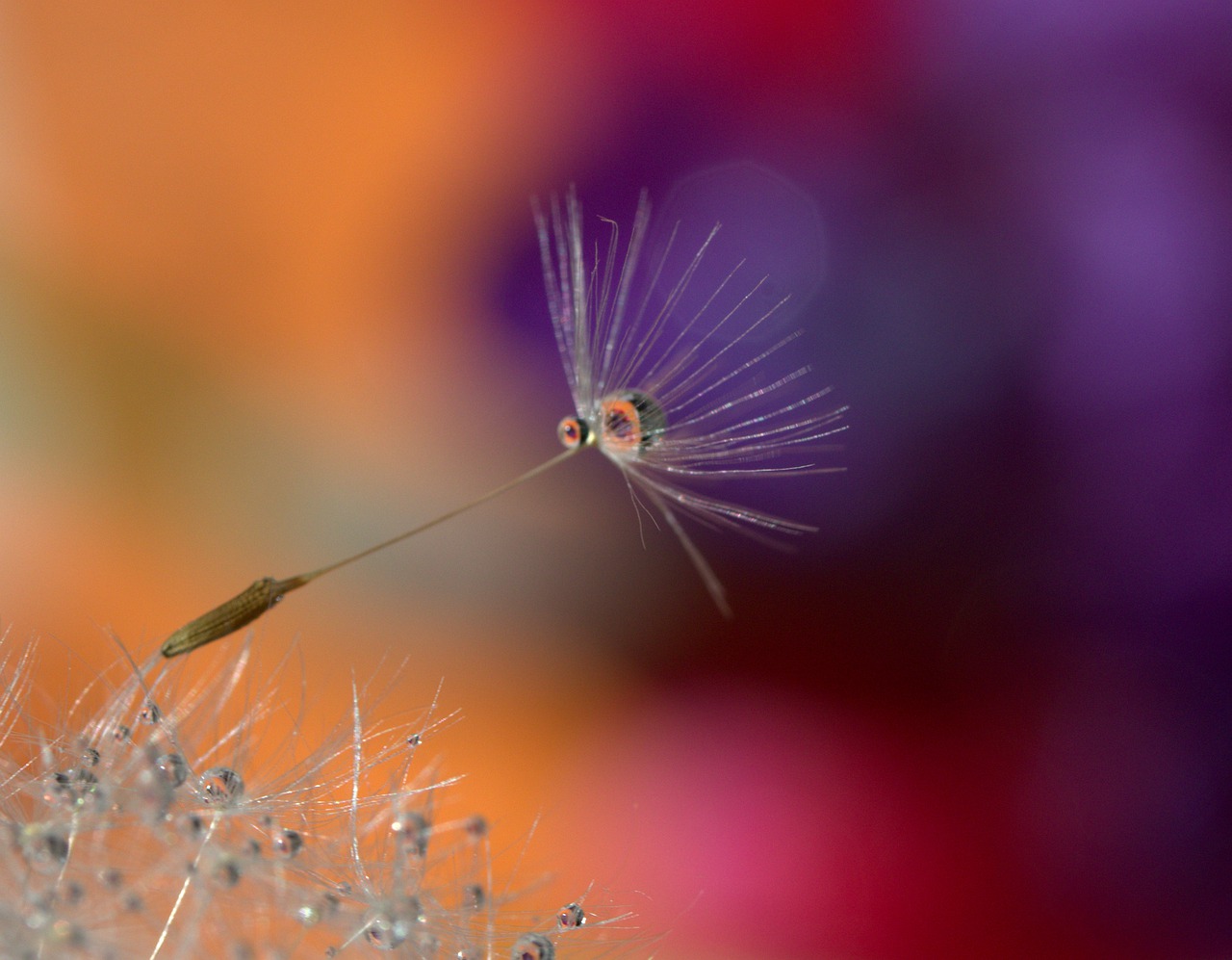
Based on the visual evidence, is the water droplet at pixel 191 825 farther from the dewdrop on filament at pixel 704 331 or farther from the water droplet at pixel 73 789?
the dewdrop on filament at pixel 704 331

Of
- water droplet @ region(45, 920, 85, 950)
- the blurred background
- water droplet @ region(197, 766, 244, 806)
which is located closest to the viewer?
water droplet @ region(45, 920, 85, 950)

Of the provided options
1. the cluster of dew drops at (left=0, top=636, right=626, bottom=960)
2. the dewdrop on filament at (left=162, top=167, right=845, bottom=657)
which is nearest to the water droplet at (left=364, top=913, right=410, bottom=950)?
the cluster of dew drops at (left=0, top=636, right=626, bottom=960)

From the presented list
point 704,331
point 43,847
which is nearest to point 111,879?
point 43,847

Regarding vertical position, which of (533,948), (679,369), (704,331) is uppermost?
(704,331)

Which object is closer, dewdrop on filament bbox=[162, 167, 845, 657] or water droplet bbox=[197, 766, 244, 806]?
water droplet bbox=[197, 766, 244, 806]

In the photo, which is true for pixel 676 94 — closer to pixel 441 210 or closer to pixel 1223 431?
pixel 441 210

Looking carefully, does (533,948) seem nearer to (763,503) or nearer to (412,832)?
(412,832)

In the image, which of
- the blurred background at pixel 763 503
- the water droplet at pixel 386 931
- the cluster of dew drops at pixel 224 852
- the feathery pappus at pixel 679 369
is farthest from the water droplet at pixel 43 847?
the blurred background at pixel 763 503

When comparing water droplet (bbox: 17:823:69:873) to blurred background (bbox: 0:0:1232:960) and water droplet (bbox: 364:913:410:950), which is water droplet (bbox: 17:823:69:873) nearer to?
water droplet (bbox: 364:913:410:950)
